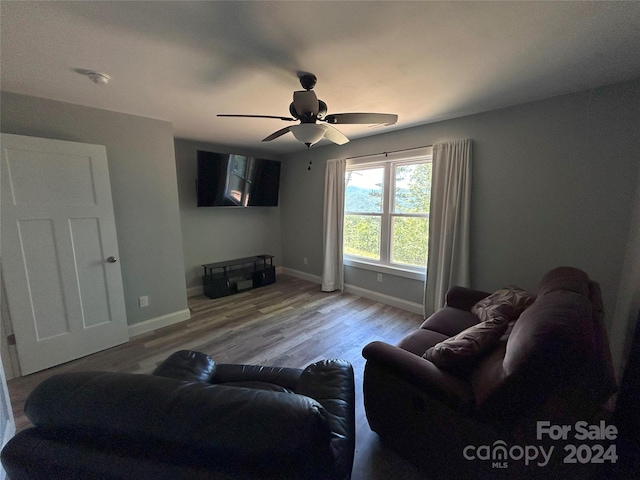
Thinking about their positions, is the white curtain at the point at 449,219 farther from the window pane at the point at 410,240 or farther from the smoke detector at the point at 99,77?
the smoke detector at the point at 99,77

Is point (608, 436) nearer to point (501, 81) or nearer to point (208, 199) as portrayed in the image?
point (501, 81)

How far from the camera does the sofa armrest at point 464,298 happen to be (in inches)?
86.4

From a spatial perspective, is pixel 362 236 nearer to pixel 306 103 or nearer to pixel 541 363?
pixel 306 103

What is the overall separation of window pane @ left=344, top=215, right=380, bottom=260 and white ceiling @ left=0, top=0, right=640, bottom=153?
181cm

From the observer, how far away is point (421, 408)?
A: 125cm

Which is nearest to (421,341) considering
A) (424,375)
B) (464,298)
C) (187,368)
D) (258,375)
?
(424,375)

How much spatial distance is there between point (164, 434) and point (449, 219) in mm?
A: 2980

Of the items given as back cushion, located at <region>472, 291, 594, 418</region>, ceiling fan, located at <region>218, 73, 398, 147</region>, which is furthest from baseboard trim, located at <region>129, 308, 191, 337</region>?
back cushion, located at <region>472, 291, 594, 418</region>

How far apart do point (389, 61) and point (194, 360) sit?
2232 mm

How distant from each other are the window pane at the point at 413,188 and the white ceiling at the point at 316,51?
953mm

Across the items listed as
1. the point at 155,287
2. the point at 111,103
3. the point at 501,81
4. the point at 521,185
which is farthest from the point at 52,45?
the point at 521,185

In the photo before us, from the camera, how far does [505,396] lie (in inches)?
38.4

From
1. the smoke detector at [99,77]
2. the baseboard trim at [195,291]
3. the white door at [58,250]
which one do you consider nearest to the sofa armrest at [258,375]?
the white door at [58,250]

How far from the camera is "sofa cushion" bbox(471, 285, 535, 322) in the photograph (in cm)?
175
